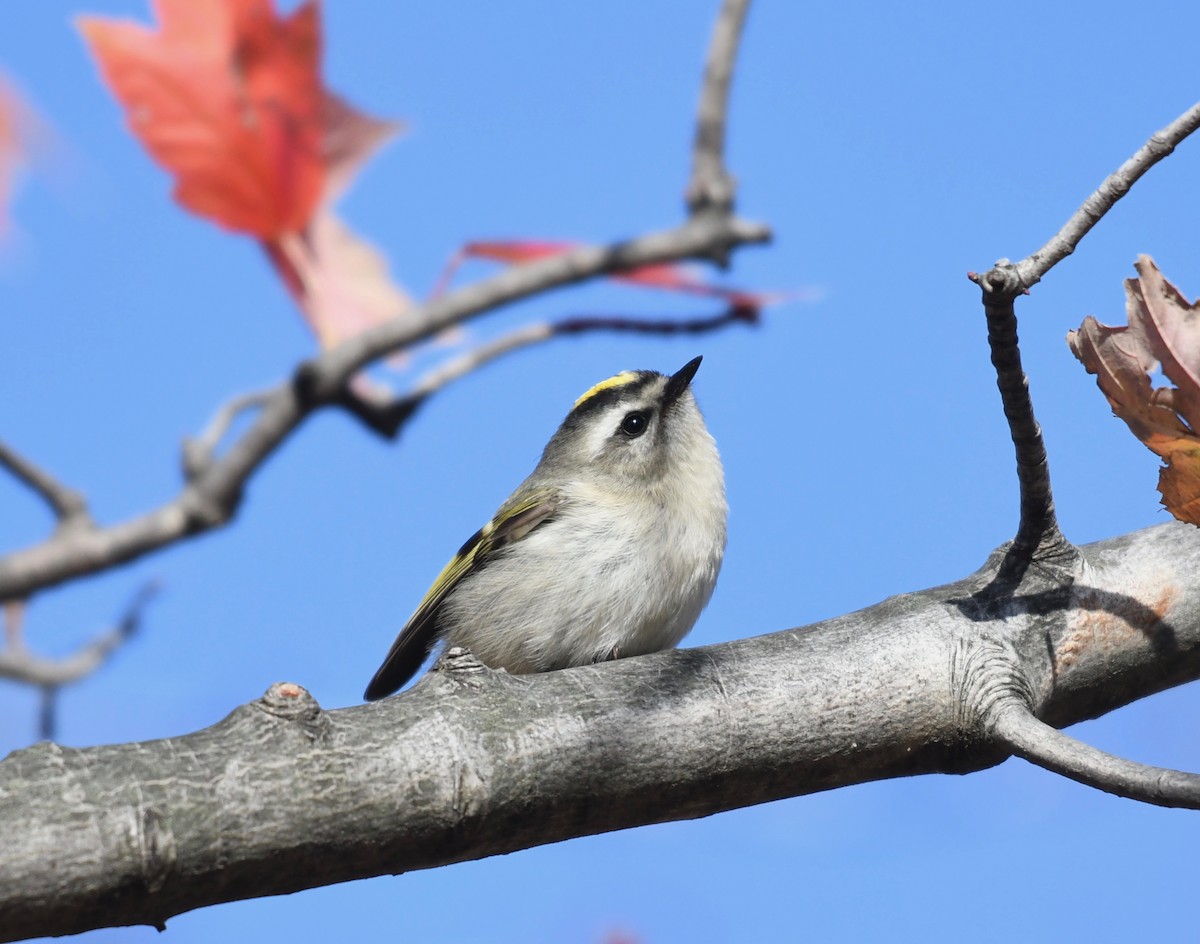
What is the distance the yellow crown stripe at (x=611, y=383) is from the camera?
495 cm

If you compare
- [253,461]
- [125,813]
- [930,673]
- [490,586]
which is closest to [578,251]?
[253,461]

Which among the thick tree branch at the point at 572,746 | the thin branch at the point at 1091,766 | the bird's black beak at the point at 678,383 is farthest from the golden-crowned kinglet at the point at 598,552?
the thin branch at the point at 1091,766

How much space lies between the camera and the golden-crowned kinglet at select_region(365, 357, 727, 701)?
3939 millimetres

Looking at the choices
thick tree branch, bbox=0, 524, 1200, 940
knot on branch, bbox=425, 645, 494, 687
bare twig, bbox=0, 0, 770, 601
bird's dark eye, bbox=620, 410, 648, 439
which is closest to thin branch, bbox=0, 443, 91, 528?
bare twig, bbox=0, 0, 770, 601

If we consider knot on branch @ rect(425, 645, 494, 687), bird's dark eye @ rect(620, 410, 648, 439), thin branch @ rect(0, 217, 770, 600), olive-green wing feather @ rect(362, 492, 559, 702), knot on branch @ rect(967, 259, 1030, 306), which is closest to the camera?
thin branch @ rect(0, 217, 770, 600)

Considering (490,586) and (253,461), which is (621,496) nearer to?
(490,586)

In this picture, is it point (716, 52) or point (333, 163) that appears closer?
point (716, 52)

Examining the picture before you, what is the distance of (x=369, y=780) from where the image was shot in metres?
2.31

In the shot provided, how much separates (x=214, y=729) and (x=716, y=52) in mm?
1456

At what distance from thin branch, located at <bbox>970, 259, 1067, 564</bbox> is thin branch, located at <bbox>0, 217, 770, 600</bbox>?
61 centimetres

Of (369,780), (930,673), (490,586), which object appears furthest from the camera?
(490,586)

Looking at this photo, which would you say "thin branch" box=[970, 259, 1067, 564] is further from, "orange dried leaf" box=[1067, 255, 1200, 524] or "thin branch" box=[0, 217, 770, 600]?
"thin branch" box=[0, 217, 770, 600]

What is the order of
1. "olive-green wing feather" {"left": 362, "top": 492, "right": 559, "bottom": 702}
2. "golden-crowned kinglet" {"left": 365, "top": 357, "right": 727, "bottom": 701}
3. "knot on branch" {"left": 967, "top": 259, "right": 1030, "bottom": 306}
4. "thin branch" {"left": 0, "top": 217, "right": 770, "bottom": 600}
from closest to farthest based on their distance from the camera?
1. "thin branch" {"left": 0, "top": 217, "right": 770, "bottom": 600}
2. "knot on branch" {"left": 967, "top": 259, "right": 1030, "bottom": 306}
3. "golden-crowned kinglet" {"left": 365, "top": 357, "right": 727, "bottom": 701}
4. "olive-green wing feather" {"left": 362, "top": 492, "right": 559, "bottom": 702}

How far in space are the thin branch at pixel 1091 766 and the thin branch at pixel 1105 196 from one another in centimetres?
82
